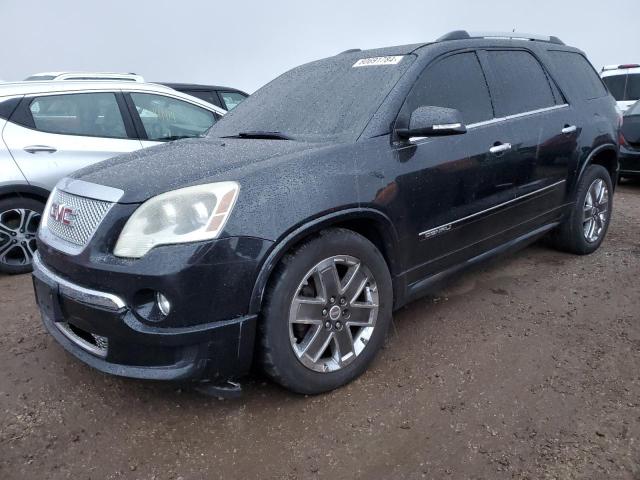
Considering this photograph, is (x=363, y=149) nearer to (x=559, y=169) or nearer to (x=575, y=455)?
(x=575, y=455)

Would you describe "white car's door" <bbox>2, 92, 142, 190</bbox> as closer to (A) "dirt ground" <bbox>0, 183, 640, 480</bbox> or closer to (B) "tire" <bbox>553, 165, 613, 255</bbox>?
(A) "dirt ground" <bbox>0, 183, 640, 480</bbox>

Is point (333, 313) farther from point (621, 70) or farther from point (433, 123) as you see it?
point (621, 70)

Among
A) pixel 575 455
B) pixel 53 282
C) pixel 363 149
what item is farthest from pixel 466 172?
pixel 53 282

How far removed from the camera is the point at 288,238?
2.21 m

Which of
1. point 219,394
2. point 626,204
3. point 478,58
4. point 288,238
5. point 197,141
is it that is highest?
point 478,58

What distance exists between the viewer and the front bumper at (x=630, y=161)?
7.23 m

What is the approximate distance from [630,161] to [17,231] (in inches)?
298

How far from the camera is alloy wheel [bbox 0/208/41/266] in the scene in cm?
421

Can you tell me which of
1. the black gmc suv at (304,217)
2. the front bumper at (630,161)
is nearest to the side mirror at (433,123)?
the black gmc suv at (304,217)

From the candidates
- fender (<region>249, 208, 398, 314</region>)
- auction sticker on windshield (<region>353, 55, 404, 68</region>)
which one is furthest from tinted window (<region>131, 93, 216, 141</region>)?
fender (<region>249, 208, 398, 314</region>)

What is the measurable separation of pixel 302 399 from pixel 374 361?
0.52 m

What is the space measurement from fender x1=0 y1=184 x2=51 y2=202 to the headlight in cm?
261

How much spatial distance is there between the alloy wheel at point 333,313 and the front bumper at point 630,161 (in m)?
6.34

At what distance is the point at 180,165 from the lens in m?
2.43
